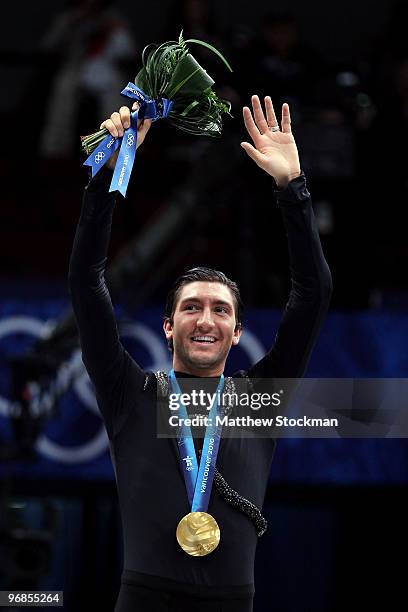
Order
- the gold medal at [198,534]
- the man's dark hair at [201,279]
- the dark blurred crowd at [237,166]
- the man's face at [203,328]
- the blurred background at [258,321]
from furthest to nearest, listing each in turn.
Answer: the dark blurred crowd at [237,166]
the blurred background at [258,321]
the man's dark hair at [201,279]
the man's face at [203,328]
the gold medal at [198,534]

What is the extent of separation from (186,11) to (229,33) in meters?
0.84

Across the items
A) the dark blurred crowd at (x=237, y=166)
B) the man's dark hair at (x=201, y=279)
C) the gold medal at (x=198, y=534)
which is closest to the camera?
the gold medal at (x=198, y=534)

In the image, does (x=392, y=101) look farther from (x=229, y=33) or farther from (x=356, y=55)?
(x=356, y=55)

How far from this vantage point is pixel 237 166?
6.64 metres

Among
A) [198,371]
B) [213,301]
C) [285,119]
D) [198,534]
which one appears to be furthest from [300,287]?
[198,534]

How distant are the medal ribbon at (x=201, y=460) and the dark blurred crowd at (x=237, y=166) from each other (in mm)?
3219

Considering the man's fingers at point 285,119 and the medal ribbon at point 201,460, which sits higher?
the man's fingers at point 285,119

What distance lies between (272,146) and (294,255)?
31 centimetres

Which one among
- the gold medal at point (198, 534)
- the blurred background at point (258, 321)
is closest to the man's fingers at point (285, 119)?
the gold medal at point (198, 534)

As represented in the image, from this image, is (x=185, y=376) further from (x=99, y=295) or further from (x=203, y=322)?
(x=99, y=295)

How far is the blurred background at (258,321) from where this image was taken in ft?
20.2

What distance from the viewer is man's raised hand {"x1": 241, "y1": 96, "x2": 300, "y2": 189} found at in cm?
309

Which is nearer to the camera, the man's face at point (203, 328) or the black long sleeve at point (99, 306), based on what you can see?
the black long sleeve at point (99, 306)

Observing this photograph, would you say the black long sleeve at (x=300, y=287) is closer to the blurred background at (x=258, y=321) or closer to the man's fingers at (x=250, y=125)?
the man's fingers at (x=250, y=125)
